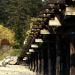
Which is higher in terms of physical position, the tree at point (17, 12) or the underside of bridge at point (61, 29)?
the underside of bridge at point (61, 29)

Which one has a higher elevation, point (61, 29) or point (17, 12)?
point (61, 29)

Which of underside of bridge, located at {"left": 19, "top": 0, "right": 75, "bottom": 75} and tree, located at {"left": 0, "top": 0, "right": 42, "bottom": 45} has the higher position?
underside of bridge, located at {"left": 19, "top": 0, "right": 75, "bottom": 75}

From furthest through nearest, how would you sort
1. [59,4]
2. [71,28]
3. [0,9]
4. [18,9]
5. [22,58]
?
[0,9]
[18,9]
[22,58]
[71,28]
[59,4]

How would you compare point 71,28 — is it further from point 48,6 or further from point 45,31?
point 45,31

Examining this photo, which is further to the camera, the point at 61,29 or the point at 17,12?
the point at 17,12

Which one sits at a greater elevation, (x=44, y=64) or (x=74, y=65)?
(x=74, y=65)

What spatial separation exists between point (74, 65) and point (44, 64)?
15.6m

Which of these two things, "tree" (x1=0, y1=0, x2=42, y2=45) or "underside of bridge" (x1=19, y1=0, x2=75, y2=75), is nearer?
"underside of bridge" (x1=19, y1=0, x2=75, y2=75)

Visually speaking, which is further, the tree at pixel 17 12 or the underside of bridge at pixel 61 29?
the tree at pixel 17 12

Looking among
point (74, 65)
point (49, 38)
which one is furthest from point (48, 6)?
point (49, 38)

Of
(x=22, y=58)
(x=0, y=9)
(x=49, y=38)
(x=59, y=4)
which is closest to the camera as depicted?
(x=59, y=4)

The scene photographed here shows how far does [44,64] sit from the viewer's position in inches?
1391

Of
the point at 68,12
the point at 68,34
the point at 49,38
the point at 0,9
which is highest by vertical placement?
the point at 68,12

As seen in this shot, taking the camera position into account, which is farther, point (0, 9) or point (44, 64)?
point (0, 9)
